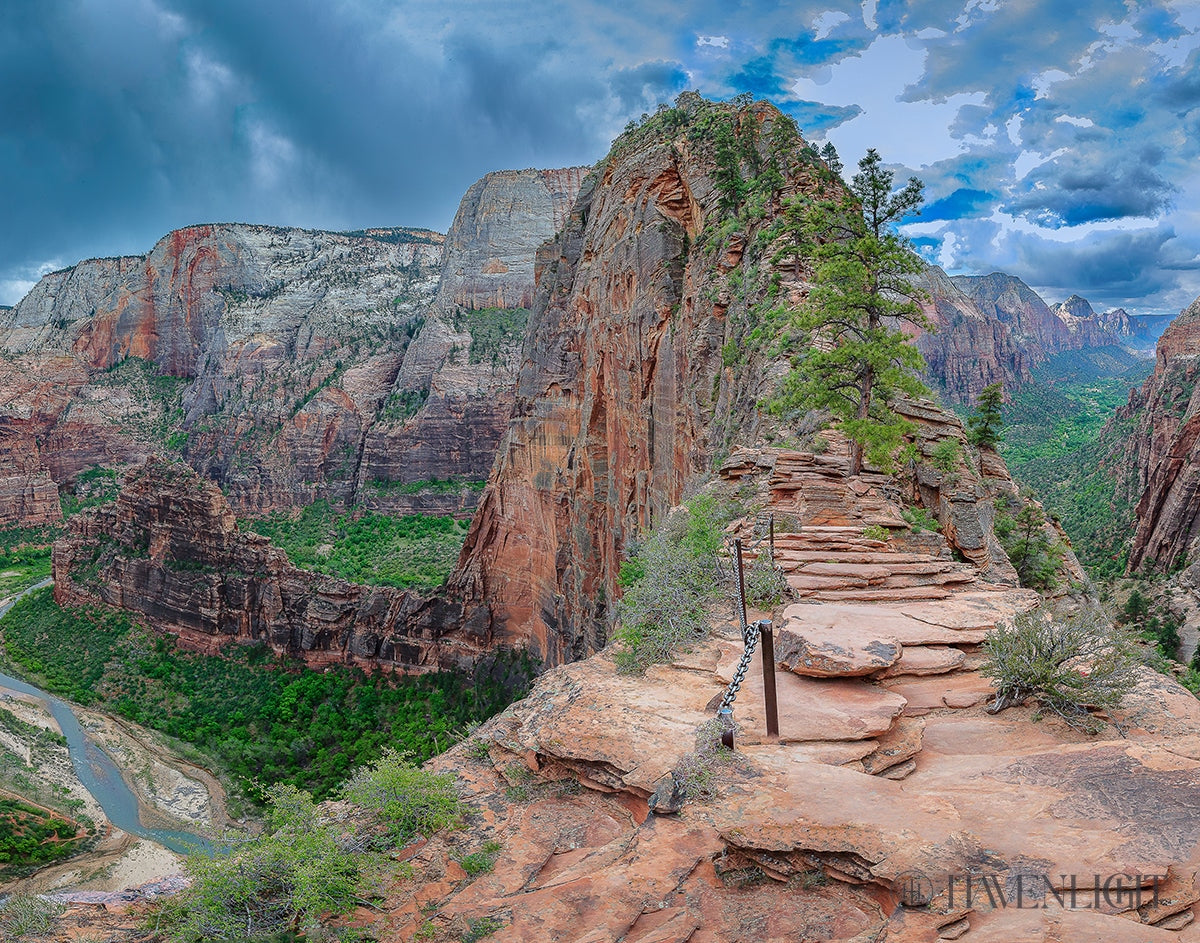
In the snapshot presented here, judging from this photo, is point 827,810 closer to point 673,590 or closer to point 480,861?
point 480,861

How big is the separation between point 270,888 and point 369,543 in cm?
7491

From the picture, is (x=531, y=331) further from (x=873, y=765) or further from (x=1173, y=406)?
(x=1173, y=406)

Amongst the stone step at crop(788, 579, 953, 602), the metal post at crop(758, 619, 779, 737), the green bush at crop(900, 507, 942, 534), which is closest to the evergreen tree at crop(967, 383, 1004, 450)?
the green bush at crop(900, 507, 942, 534)

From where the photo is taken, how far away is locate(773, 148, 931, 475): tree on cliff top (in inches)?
600

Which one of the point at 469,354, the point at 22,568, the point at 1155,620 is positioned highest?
the point at 469,354

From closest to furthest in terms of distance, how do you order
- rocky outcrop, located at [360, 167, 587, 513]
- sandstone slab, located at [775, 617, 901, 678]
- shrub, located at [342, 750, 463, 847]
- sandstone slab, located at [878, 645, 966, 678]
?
shrub, located at [342, 750, 463, 847] → sandstone slab, located at [775, 617, 901, 678] → sandstone slab, located at [878, 645, 966, 678] → rocky outcrop, located at [360, 167, 587, 513]

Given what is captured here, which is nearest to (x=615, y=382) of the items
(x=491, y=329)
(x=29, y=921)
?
(x=29, y=921)

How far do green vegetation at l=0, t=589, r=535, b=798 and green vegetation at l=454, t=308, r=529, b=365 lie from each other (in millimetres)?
52657

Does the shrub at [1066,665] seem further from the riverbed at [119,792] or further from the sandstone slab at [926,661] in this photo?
the riverbed at [119,792]

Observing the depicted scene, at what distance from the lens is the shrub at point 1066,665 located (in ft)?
24.7

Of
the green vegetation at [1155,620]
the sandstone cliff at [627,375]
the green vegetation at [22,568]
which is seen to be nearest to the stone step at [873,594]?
the sandstone cliff at [627,375]

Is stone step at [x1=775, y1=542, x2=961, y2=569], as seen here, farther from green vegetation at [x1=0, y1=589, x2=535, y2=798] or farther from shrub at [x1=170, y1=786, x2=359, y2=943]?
green vegetation at [x1=0, y1=589, x2=535, y2=798]

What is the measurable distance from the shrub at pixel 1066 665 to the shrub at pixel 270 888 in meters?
7.58

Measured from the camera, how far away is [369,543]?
257 feet
